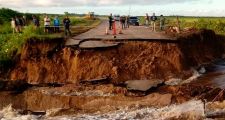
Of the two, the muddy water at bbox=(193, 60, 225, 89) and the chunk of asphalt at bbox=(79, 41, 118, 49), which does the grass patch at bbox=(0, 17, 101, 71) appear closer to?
the chunk of asphalt at bbox=(79, 41, 118, 49)

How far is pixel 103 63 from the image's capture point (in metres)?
24.8

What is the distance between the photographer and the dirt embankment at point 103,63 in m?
24.6

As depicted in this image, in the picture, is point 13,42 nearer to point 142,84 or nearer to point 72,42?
point 72,42

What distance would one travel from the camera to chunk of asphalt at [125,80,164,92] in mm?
21677

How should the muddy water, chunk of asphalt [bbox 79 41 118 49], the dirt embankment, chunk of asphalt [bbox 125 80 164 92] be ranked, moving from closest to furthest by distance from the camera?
chunk of asphalt [bbox 125 80 164 92]
the muddy water
the dirt embankment
chunk of asphalt [bbox 79 41 118 49]

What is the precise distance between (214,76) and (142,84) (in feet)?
17.9

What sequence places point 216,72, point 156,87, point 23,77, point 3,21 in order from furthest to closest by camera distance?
1. point 3,21
2. point 216,72
3. point 23,77
4. point 156,87

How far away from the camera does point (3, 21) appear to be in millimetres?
42625

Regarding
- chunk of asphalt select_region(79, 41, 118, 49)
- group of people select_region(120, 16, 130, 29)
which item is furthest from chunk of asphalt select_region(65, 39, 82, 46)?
group of people select_region(120, 16, 130, 29)

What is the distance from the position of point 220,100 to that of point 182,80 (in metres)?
4.66

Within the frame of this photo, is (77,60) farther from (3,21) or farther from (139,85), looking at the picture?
(3,21)

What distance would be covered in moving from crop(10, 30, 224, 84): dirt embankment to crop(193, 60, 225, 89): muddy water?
3.23ft

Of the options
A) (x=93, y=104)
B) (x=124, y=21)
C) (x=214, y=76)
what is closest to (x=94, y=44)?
(x=93, y=104)

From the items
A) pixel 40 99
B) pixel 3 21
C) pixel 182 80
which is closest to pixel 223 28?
pixel 3 21
